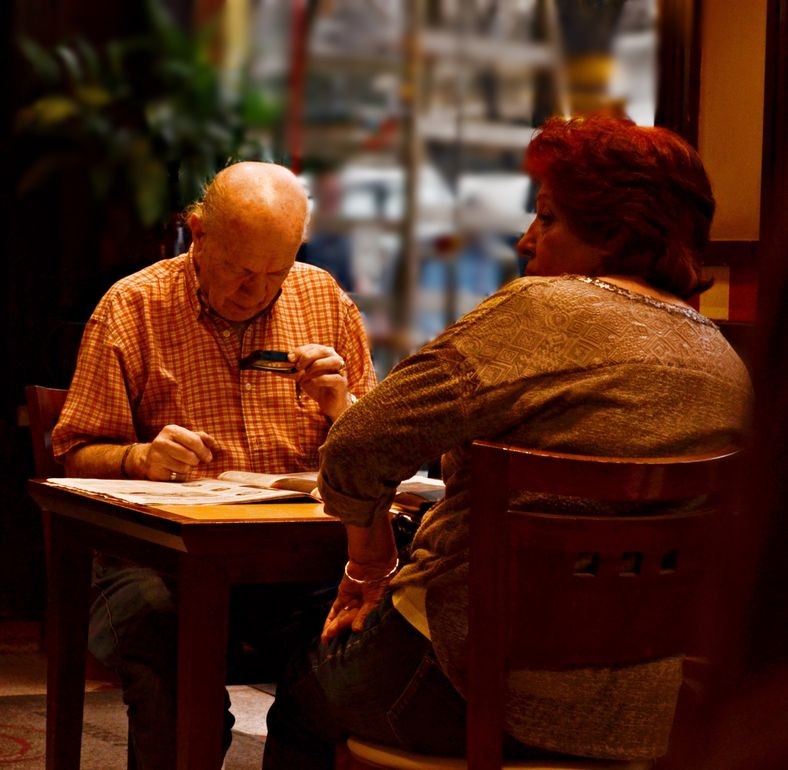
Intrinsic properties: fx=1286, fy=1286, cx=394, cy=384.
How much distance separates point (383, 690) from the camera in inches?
63.4

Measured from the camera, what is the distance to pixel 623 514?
1.51m

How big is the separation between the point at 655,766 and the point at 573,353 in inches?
20.2

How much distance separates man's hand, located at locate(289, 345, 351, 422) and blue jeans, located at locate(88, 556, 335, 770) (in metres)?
0.34

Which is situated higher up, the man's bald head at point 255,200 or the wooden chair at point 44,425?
the man's bald head at point 255,200

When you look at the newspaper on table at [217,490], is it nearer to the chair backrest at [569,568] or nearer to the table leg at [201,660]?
the table leg at [201,660]

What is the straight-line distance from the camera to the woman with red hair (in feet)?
4.88

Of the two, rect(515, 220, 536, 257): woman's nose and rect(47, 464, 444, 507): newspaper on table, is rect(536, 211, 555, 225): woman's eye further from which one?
rect(47, 464, 444, 507): newspaper on table

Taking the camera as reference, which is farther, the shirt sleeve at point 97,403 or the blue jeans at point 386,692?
the shirt sleeve at point 97,403

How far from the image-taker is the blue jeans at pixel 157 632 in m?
2.05

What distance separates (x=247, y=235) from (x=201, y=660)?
0.96 m

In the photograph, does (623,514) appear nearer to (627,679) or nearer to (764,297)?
(627,679)

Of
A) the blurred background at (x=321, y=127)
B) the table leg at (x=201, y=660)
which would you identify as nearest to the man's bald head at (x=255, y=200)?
the table leg at (x=201, y=660)

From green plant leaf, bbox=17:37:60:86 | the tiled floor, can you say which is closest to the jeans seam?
the tiled floor

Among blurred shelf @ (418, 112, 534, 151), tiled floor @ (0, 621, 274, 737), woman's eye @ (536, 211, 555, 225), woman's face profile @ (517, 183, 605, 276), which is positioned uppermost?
blurred shelf @ (418, 112, 534, 151)
